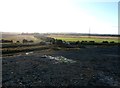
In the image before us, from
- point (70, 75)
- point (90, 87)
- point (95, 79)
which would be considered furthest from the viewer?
point (70, 75)

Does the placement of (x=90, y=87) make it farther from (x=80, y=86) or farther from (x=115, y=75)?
(x=115, y=75)

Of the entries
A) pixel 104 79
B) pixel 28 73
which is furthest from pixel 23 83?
pixel 104 79

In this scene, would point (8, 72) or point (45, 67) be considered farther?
point (45, 67)

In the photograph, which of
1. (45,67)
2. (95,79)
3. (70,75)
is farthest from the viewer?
(45,67)

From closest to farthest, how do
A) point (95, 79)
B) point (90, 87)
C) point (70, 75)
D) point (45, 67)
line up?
point (90, 87) < point (95, 79) < point (70, 75) < point (45, 67)

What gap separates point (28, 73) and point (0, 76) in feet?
11.0

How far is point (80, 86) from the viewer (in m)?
20.9

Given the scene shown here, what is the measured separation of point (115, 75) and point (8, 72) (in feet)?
43.0

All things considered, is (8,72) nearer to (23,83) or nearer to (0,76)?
(0,76)

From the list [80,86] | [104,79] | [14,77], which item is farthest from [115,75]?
[14,77]

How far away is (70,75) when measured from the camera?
25516 millimetres

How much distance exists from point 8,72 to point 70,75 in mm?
7678

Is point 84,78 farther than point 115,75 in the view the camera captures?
No

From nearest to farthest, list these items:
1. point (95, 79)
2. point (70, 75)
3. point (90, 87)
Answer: point (90, 87)
point (95, 79)
point (70, 75)
